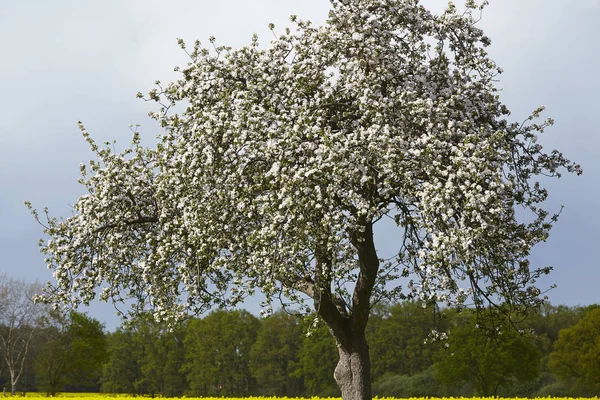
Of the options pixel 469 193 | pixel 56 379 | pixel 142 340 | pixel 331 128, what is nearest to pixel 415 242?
pixel 331 128

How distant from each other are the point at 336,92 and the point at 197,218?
15.6 ft

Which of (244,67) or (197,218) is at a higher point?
(244,67)

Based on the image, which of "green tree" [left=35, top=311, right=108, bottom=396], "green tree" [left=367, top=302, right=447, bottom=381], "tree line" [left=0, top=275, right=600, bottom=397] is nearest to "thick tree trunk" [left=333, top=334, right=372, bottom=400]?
"tree line" [left=0, top=275, right=600, bottom=397]

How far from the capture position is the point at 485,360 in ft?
185

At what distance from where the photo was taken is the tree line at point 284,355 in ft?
185

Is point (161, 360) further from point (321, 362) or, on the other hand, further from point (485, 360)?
point (485, 360)

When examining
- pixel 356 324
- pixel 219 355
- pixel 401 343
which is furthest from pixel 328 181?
pixel 219 355

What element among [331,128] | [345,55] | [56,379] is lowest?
[56,379]

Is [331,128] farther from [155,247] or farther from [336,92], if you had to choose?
[155,247]

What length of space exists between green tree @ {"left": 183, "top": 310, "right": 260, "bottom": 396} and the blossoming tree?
6172 centimetres

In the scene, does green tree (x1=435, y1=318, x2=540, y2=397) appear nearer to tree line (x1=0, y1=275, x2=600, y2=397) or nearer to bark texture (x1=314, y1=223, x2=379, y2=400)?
tree line (x1=0, y1=275, x2=600, y2=397)

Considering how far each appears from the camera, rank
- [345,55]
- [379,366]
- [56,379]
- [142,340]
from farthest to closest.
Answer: [142,340], [379,366], [56,379], [345,55]

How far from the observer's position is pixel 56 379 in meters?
59.0

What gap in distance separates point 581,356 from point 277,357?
36.7 meters
